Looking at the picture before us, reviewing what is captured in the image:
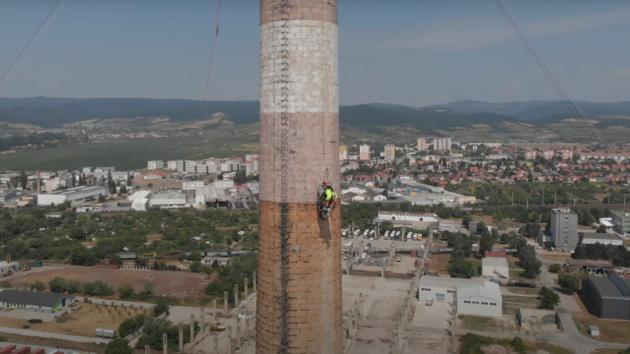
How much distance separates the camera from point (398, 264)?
61.3ft

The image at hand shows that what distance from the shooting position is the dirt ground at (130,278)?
15492 millimetres

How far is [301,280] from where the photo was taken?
3.67m

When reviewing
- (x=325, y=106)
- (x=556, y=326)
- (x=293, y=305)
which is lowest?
(x=556, y=326)

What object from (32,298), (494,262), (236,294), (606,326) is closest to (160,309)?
(236,294)

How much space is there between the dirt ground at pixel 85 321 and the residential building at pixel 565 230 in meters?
15.6

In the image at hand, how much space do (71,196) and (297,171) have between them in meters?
34.1

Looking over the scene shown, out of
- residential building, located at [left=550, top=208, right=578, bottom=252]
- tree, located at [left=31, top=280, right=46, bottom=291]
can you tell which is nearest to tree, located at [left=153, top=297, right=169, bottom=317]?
tree, located at [left=31, top=280, right=46, bottom=291]

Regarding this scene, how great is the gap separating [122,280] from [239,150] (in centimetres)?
6042

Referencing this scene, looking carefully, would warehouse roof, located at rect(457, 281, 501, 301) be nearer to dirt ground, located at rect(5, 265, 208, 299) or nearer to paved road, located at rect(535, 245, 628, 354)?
paved road, located at rect(535, 245, 628, 354)

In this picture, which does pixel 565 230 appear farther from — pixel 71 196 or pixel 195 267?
pixel 71 196

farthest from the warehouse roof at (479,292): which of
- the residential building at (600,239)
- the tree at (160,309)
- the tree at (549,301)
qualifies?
the residential building at (600,239)

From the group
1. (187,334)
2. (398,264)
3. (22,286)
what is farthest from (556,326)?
(22,286)

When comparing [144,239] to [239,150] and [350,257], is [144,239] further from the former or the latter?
[239,150]

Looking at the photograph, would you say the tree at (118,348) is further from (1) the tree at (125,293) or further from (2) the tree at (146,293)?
(1) the tree at (125,293)
